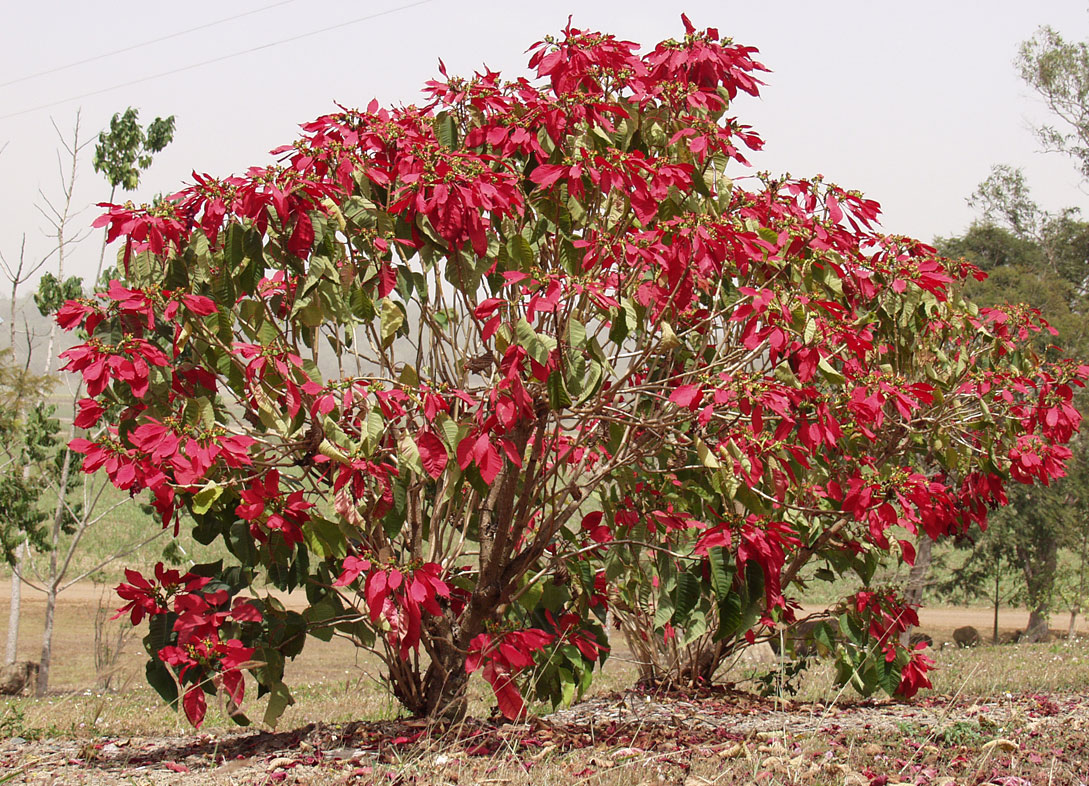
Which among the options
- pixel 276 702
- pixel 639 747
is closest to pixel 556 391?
pixel 639 747

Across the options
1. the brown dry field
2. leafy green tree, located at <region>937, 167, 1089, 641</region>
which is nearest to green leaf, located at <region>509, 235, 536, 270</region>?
the brown dry field

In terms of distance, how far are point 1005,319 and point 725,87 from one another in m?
2.07

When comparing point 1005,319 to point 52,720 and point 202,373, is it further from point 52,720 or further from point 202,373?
point 52,720

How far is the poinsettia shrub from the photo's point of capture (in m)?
2.74

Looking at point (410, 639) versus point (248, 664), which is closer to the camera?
point (410, 639)

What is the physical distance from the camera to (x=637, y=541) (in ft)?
10.3

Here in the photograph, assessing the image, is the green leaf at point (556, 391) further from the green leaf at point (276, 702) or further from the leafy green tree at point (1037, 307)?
the leafy green tree at point (1037, 307)

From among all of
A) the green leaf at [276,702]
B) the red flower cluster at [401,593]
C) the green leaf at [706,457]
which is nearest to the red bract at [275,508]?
the red flower cluster at [401,593]

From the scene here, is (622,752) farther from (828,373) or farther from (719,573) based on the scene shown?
(828,373)

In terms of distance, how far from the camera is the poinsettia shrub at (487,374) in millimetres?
2742

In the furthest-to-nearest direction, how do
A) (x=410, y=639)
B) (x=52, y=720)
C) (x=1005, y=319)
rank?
(x=52, y=720) < (x=1005, y=319) < (x=410, y=639)

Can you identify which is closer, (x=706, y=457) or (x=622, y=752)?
(x=706, y=457)

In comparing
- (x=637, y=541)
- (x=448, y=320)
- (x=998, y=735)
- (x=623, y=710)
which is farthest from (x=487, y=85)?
(x=998, y=735)

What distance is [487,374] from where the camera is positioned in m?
3.30
